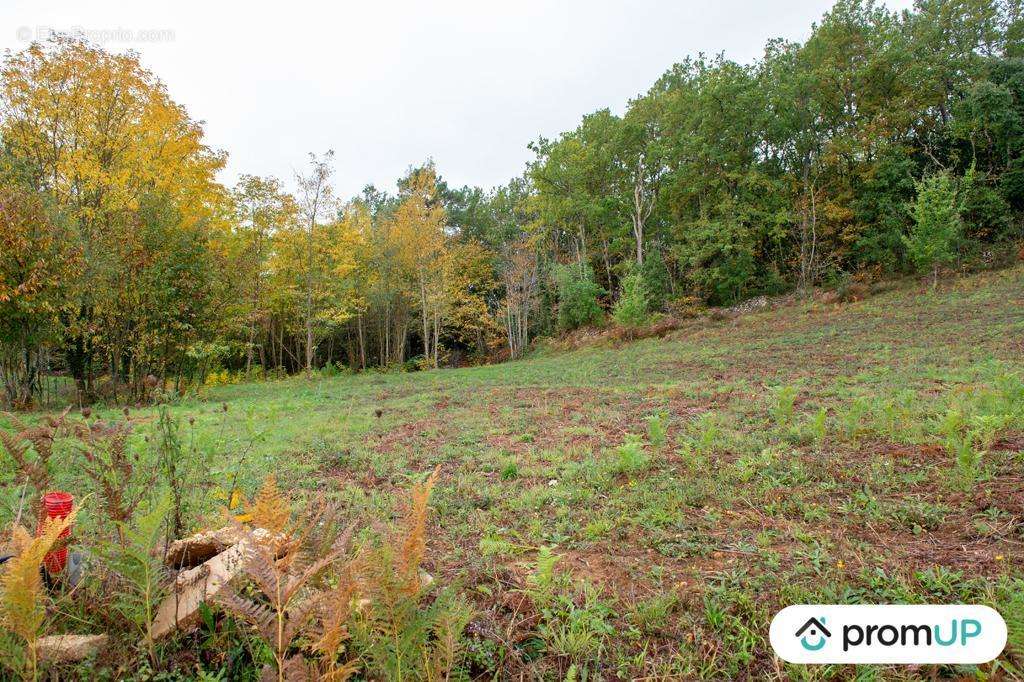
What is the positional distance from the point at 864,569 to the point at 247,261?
17854 millimetres

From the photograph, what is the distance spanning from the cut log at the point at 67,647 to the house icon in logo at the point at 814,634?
243cm

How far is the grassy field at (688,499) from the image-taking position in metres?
1.95

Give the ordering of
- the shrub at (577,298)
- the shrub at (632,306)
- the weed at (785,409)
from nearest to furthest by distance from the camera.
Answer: the weed at (785,409) < the shrub at (632,306) < the shrub at (577,298)

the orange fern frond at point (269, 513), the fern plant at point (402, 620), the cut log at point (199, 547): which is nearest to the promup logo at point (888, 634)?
the fern plant at point (402, 620)

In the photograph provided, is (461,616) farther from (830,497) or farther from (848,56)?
(848,56)

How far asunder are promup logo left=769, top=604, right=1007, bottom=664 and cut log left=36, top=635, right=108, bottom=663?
7.64ft

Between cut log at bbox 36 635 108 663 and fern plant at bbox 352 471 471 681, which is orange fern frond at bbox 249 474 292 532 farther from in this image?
cut log at bbox 36 635 108 663

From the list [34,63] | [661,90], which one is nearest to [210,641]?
[34,63]

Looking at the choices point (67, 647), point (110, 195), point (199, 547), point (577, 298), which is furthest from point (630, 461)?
point (577, 298)

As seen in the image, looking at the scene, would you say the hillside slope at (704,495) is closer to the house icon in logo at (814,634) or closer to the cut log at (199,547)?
the house icon in logo at (814,634)

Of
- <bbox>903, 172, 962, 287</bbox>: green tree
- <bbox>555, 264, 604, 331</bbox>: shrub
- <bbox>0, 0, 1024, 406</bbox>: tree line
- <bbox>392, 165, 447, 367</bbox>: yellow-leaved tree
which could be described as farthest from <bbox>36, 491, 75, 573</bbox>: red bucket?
<bbox>555, 264, 604, 331</bbox>: shrub

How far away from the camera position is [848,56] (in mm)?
20016

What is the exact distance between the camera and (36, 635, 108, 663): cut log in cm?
136

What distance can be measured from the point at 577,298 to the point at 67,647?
78.6 feet
